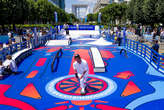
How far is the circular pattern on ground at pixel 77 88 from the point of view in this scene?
745 cm

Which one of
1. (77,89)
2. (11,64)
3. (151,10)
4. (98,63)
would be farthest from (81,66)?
(151,10)

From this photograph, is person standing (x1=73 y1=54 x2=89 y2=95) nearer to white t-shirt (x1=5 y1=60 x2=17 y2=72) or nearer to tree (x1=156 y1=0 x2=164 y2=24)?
white t-shirt (x1=5 y1=60 x2=17 y2=72)

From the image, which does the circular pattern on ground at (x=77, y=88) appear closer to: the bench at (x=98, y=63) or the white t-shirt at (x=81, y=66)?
the bench at (x=98, y=63)

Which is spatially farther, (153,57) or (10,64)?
(153,57)

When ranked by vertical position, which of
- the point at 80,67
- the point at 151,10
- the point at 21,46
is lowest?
the point at 80,67

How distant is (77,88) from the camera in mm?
8227

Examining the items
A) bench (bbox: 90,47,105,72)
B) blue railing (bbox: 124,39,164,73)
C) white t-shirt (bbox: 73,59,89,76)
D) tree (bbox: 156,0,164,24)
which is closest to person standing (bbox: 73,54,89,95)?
white t-shirt (bbox: 73,59,89,76)

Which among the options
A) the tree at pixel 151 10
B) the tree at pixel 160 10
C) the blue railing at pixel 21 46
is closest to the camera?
the blue railing at pixel 21 46

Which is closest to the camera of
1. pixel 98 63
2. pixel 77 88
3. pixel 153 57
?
pixel 77 88

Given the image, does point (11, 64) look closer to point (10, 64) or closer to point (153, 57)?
point (10, 64)

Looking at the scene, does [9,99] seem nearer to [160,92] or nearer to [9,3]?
[160,92]

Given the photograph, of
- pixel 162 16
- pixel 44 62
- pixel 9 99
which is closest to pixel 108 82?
pixel 9 99

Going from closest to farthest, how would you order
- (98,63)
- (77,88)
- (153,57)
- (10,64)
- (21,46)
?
(77,88) → (10,64) → (98,63) → (153,57) → (21,46)

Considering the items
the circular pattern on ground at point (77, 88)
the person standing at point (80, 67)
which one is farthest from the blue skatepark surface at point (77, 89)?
the person standing at point (80, 67)
